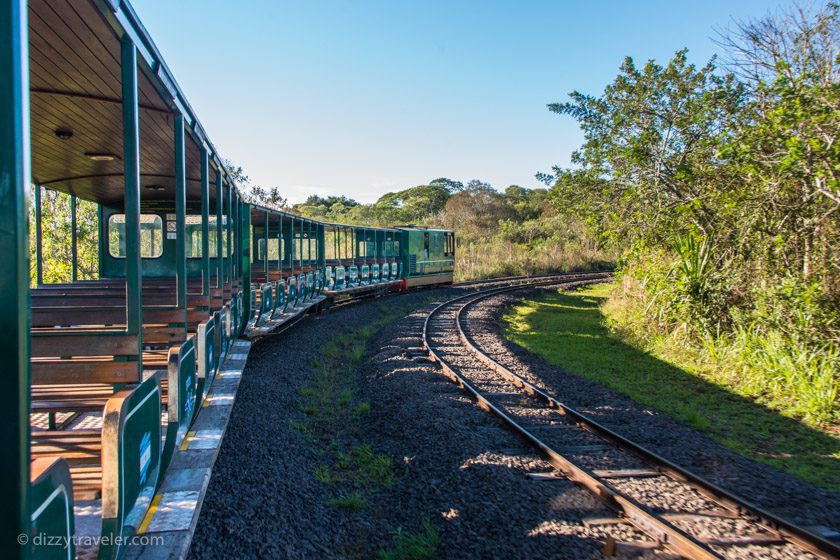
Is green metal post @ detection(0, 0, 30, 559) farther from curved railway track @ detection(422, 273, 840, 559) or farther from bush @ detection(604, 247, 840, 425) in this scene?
bush @ detection(604, 247, 840, 425)

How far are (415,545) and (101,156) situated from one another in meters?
5.15

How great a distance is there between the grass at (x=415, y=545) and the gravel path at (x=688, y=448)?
251 cm

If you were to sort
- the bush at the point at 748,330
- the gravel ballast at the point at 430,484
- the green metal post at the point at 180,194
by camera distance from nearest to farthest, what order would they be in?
the gravel ballast at the point at 430,484, the green metal post at the point at 180,194, the bush at the point at 748,330

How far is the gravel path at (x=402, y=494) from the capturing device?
3.47m

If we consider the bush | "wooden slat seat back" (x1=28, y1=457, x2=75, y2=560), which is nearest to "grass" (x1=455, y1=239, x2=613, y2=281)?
the bush

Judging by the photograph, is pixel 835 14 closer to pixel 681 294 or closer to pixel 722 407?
pixel 681 294

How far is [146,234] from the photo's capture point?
958cm

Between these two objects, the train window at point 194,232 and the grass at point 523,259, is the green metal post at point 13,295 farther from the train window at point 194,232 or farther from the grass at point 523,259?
the grass at point 523,259

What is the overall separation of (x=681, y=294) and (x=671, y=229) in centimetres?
193

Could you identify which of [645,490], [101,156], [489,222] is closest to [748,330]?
[645,490]

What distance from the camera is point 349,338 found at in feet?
37.1

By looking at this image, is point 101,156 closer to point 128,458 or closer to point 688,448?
point 128,458

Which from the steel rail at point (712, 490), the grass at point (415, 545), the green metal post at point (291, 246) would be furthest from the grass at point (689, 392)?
the green metal post at point (291, 246)

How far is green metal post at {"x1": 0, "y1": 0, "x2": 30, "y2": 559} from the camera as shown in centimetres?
144
